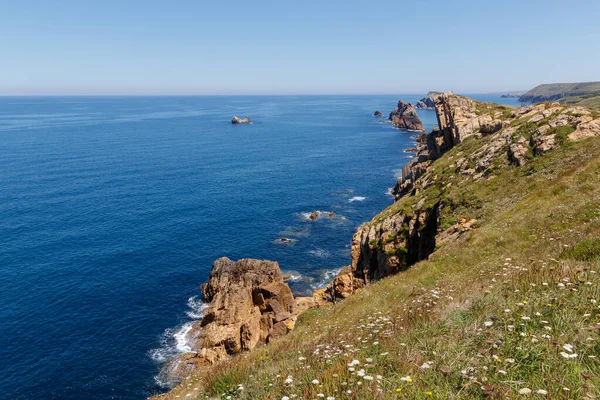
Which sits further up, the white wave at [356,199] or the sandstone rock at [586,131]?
the sandstone rock at [586,131]

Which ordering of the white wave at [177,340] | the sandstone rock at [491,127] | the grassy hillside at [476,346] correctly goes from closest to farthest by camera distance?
the grassy hillside at [476,346], the white wave at [177,340], the sandstone rock at [491,127]

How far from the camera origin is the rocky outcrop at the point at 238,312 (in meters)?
44.4

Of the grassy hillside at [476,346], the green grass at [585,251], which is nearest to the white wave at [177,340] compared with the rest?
the grassy hillside at [476,346]

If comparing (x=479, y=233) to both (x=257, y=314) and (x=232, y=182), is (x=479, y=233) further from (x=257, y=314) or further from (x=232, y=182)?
(x=232, y=182)

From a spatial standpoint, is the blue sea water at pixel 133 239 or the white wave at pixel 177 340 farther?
the white wave at pixel 177 340

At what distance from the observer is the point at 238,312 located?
4981 centimetres

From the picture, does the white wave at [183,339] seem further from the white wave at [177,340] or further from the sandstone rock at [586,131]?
the sandstone rock at [586,131]

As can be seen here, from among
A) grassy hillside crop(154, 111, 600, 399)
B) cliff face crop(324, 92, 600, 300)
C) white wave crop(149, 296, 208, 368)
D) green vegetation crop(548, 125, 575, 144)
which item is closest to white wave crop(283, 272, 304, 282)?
cliff face crop(324, 92, 600, 300)

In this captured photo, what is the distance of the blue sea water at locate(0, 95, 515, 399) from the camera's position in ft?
146

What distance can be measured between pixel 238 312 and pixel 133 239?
34672mm

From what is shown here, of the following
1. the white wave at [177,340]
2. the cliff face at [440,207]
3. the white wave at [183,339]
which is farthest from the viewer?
the white wave at [183,339]

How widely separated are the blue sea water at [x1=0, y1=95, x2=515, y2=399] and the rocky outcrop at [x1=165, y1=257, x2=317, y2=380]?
281 centimetres

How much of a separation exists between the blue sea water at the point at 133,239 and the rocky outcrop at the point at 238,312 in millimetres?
2809

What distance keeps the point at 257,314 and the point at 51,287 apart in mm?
33271
